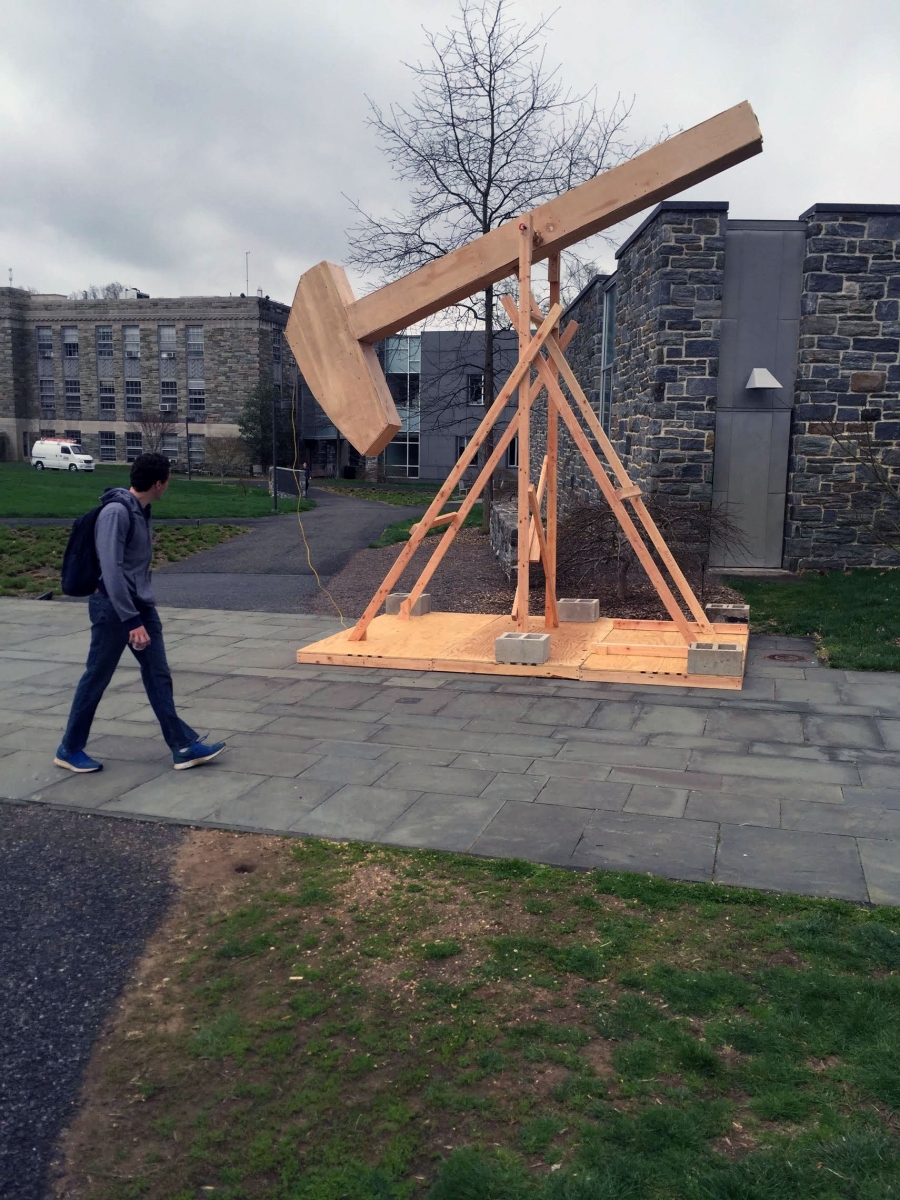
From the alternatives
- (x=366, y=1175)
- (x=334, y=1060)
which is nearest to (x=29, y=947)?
(x=334, y=1060)

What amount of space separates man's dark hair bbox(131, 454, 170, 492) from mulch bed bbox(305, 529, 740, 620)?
18.1 ft

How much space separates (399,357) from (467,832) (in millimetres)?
48444

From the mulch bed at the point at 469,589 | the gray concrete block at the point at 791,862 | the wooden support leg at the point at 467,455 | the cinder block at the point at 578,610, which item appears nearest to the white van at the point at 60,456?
the mulch bed at the point at 469,589

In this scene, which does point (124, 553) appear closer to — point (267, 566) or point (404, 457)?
point (267, 566)

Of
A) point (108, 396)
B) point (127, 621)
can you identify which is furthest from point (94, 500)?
point (108, 396)

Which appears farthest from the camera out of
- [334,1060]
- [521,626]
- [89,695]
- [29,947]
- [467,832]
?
[521,626]

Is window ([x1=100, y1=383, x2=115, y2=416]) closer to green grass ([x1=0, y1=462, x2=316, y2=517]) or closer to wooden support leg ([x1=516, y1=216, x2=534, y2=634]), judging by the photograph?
green grass ([x1=0, y1=462, x2=316, y2=517])

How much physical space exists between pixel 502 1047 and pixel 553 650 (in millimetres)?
5449

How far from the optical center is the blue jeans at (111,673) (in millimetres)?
5480

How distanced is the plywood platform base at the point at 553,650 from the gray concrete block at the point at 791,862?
290 cm

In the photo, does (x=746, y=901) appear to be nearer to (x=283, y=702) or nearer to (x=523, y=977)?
(x=523, y=977)

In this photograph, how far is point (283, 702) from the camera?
23.5ft

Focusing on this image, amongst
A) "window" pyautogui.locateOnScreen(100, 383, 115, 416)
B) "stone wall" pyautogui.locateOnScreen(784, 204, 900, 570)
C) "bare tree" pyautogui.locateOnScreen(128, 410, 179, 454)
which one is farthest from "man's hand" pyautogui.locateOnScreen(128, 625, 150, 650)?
"window" pyautogui.locateOnScreen(100, 383, 115, 416)

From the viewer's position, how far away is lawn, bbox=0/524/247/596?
13.3 m
